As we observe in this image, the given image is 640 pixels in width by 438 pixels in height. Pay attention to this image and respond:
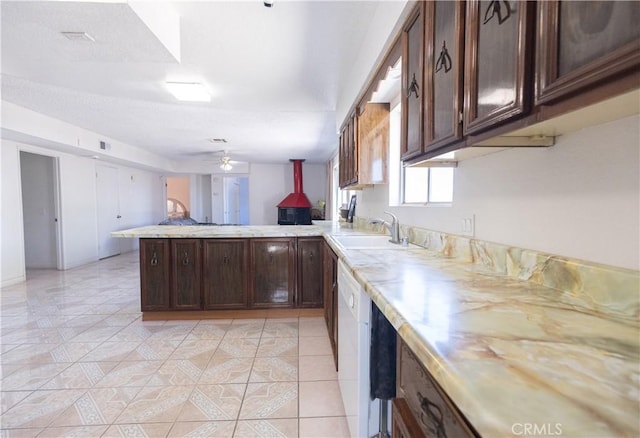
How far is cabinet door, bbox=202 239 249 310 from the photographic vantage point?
3.24 m

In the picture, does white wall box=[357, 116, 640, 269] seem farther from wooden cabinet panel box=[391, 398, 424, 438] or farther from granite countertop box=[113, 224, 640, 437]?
wooden cabinet panel box=[391, 398, 424, 438]

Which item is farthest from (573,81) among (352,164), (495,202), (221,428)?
(352,164)

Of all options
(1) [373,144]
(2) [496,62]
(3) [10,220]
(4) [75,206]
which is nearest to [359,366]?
(2) [496,62]

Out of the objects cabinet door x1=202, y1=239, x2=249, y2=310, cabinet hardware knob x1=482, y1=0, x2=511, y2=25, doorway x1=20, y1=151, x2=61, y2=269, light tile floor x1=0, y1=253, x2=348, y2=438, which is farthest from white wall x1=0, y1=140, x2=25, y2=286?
cabinet hardware knob x1=482, y1=0, x2=511, y2=25

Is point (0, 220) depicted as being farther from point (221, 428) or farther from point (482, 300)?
point (482, 300)

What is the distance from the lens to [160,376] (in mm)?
2188

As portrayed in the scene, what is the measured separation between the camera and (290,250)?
3316 millimetres

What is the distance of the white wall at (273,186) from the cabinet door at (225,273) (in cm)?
603

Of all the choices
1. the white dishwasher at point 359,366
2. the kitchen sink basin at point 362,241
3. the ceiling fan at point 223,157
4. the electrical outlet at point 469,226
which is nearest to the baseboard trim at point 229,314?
the kitchen sink basin at point 362,241

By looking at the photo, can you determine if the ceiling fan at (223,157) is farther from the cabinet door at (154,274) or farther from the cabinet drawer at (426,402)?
the cabinet drawer at (426,402)

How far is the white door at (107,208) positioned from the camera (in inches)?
263

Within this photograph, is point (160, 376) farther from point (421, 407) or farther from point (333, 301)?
point (421, 407)

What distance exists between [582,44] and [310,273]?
296 centimetres

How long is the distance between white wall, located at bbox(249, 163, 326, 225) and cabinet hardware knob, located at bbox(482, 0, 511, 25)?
27.7ft
